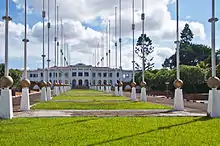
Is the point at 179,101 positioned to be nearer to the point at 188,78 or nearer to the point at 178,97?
the point at 178,97

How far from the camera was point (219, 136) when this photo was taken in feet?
30.4

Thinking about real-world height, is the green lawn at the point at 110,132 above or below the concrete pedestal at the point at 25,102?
below

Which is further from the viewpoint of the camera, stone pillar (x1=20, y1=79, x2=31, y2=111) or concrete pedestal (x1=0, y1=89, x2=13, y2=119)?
stone pillar (x1=20, y1=79, x2=31, y2=111)

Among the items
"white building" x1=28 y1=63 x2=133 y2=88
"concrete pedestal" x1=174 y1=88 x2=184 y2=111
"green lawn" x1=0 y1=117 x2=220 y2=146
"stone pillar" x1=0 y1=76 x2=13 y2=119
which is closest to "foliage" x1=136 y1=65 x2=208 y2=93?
"concrete pedestal" x1=174 y1=88 x2=184 y2=111

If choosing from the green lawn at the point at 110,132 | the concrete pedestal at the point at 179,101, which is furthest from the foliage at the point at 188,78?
the green lawn at the point at 110,132

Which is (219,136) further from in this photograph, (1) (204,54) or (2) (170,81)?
(1) (204,54)

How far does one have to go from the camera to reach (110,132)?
32.6ft

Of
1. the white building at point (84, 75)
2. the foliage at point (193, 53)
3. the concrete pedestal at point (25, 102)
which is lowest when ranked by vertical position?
the concrete pedestal at point (25, 102)

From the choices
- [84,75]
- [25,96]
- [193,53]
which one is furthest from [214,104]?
[84,75]

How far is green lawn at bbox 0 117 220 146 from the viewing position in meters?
8.54

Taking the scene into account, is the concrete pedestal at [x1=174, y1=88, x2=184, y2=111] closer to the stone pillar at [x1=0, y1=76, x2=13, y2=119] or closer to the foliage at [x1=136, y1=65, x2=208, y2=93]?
the stone pillar at [x1=0, y1=76, x2=13, y2=119]

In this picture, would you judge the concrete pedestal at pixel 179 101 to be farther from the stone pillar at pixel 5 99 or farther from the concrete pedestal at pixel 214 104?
the stone pillar at pixel 5 99

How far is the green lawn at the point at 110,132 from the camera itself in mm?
8539

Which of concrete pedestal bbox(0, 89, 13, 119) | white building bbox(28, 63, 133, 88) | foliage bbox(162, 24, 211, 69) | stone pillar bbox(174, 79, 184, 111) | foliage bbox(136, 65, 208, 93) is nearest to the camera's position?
concrete pedestal bbox(0, 89, 13, 119)
